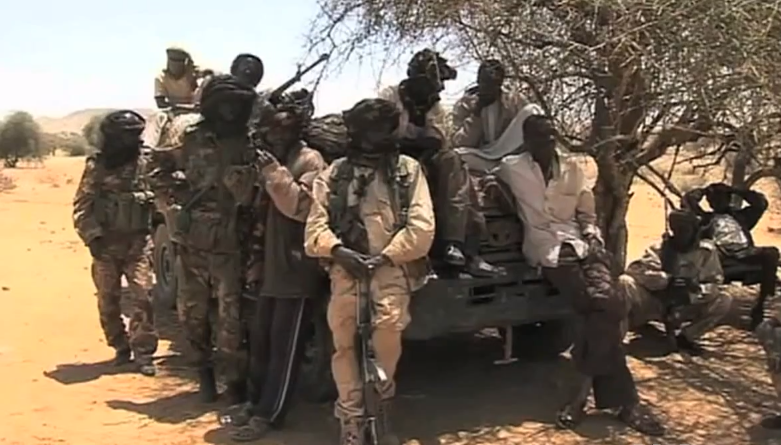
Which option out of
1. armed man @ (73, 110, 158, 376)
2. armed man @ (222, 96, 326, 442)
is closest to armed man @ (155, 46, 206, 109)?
armed man @ (73, 110, 158, 376)

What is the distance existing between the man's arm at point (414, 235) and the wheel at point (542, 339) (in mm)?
2149

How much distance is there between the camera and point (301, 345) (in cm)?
655

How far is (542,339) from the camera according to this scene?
7.90 meters

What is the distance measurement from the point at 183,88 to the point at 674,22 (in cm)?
474

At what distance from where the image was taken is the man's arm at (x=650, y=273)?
798 cm

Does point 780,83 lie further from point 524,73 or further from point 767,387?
point 767,387

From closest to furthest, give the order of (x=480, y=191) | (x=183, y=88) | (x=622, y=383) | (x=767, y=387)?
(x=622, y=383) → (x=480, y=191) → (x=767, y=387) → (x=183, y=88)

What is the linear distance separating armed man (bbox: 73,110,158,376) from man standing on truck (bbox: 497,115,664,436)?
2782mm

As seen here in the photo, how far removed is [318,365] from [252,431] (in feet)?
2.42

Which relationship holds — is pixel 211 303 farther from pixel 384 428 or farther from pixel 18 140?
pixel 18 140

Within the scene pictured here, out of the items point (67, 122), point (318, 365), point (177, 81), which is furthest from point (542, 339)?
point (67, 122)

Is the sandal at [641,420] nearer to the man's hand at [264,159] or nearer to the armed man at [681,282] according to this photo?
the armed man at [681,282]

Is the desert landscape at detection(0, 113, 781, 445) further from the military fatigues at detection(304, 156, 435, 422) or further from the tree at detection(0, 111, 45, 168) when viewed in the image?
the tree at detection(0, 111, 45, 168)

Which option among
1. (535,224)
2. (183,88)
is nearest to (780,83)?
(535,224)
